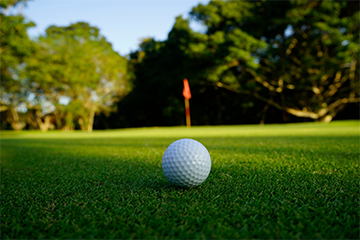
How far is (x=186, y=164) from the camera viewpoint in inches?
58.9

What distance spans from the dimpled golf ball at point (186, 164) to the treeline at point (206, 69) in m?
12.6

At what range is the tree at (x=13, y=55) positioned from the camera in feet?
44.7

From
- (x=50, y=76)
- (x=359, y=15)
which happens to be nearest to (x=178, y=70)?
(x=50, y=76)

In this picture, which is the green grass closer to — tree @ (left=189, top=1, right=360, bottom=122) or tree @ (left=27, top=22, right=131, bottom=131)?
tree @ (left=189, top=1, right=360, bottom=122)

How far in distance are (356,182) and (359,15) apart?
14771 mm

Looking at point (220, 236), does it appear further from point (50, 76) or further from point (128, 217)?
point (50, 76)

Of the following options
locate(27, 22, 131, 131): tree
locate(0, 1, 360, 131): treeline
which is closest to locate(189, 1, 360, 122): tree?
locate(0, 1, 360, 131): treeline

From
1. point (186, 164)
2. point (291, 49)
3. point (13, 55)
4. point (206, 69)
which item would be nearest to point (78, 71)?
point (13, 55)

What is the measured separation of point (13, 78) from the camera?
16.9 metres

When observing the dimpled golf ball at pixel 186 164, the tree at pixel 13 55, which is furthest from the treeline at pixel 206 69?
the dimpled golf ball at pixel 186 164

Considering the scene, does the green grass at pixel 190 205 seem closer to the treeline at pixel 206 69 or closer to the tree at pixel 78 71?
the treeline at pixel 206 69

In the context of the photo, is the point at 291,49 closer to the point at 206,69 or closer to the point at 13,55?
the point at 206,69

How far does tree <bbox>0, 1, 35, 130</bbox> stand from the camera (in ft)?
44.7

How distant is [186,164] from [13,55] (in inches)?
739
